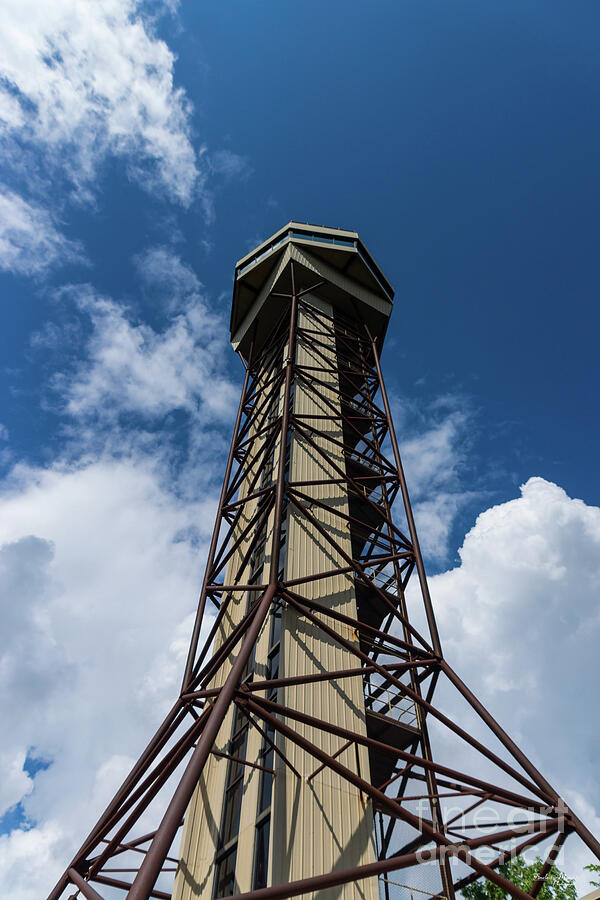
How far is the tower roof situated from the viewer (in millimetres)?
25875

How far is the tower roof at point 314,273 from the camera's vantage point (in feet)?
84.9

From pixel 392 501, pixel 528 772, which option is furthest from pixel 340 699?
pixel 392 501

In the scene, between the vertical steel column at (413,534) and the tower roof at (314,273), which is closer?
the vertical steel column at (413,534)

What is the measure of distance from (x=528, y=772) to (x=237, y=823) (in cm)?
613

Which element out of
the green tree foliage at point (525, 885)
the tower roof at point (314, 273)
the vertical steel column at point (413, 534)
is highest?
the tower roof at point (314, 273)

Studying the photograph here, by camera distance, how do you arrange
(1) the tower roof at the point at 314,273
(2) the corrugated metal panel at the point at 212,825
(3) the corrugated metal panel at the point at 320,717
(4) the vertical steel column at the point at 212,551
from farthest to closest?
(1) the tower roof at the point at 314,273
(4) the vertical steel column at the point at 212,551
(2) the corrugated metal panel at the point at 212,825
(3) the corrugated metal panel at the point at 320,717

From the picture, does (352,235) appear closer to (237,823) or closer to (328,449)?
(328,449)

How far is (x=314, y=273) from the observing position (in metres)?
25.6

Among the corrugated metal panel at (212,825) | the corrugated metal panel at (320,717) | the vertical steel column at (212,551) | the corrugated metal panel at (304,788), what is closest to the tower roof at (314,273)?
the vertical steel column at (212,551)

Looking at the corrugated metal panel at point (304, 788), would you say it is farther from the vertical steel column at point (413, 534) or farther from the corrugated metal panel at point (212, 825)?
the vertical steel column at point (413, 534)

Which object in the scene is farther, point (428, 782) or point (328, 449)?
point (328, 449)

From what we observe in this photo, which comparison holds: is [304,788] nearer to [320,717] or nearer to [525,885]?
[320,717]

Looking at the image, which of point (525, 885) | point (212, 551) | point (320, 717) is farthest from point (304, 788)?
point (525, 885)

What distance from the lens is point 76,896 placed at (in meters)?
10.2
